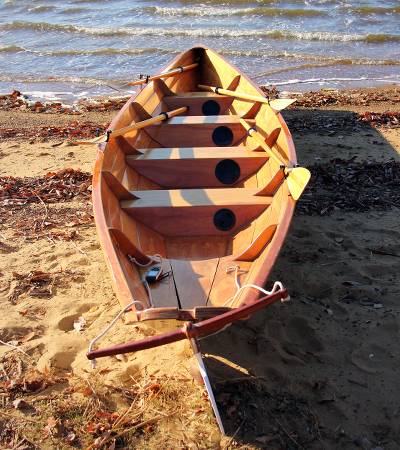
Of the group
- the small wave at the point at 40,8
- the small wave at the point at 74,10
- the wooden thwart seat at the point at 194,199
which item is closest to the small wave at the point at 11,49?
the small wave at the point at 74,10

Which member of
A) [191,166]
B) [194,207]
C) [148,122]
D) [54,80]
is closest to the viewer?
[194,207]

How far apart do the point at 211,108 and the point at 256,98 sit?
103 cm

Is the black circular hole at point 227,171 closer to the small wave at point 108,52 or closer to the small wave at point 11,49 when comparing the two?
the small wave at point 108,52

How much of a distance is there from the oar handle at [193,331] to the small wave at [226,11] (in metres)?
16.0

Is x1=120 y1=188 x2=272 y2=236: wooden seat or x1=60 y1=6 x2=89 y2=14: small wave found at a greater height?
x1=60 y1=6 x2=89 y2=14: small wave

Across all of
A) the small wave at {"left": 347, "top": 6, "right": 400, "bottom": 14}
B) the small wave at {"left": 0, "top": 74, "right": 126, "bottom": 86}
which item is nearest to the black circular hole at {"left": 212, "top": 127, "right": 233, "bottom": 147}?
the small wave at {"left": 0, "top": 74, "right": 126, "bottom": 86}

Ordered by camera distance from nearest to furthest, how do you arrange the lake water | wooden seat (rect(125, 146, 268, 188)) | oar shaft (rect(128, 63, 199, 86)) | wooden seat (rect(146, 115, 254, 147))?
1. wooden seat (rect(125, 146, 268, 188))
2. wooden seat (rect(146, 115, 254, 147))
3. oar shaft (rect(128, 63, 199, 86))
4. the lake water

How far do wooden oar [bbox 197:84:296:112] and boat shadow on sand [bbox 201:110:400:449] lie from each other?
116 cm

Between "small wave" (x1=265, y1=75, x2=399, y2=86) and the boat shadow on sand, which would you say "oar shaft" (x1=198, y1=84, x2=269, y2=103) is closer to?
the boat shadow on sand

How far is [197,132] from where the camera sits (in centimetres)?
648

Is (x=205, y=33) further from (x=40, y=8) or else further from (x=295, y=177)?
(x=295, y=177)

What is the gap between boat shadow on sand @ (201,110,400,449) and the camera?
334cm

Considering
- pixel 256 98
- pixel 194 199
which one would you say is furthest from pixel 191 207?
pixel 256 98

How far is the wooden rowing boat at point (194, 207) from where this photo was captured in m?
3.36
